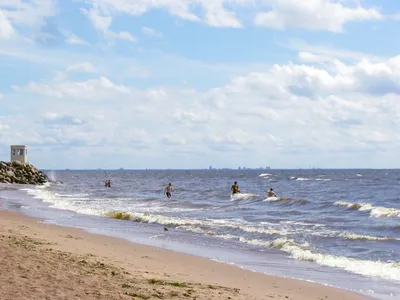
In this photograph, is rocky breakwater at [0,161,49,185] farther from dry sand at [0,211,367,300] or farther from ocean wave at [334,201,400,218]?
dry sand at [0,211,367,300]

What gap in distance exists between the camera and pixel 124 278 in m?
9.54

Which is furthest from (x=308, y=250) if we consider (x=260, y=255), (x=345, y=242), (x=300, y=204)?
(x=300, y=204)

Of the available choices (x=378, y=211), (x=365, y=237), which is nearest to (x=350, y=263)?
(x=365, y=237)

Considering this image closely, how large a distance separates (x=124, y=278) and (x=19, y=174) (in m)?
65.7

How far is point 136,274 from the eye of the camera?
1026 cm

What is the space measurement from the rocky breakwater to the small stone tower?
4.15 metres

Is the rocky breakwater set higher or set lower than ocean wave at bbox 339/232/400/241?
higher

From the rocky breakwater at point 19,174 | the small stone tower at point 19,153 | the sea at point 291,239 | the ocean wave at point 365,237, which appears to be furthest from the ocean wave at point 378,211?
the small stone tower at point 19,153

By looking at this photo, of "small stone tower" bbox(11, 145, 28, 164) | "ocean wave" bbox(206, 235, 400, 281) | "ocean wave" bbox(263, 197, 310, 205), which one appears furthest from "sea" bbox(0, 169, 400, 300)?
"small stone tower" bbox(11, 145, 28, 164)

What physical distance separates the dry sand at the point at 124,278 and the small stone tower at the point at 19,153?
69252mm

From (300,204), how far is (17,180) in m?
42.2

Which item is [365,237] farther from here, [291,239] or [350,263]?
[350,263]

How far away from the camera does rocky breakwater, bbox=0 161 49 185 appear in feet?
222

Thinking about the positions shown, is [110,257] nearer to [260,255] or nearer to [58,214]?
[260,255]
